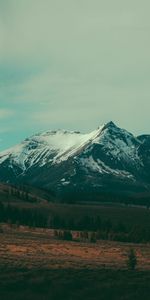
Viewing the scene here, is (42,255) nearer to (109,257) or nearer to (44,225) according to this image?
(109,257)

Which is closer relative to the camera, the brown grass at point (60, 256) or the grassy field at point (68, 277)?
the grassy field at point (68, 277)

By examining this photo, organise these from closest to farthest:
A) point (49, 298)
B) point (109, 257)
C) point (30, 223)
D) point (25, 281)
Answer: point (49, 298)
point (25, 281)
point (109, 257)
point (30, 223)

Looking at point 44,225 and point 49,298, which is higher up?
point 44,225

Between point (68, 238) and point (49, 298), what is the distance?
77.6 metres

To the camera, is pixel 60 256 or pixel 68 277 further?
pixel 60 256

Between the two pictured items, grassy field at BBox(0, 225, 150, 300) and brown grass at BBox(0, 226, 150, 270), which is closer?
grassy field at BBox(0, 225, 150, 300)

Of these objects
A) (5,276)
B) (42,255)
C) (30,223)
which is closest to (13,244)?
(42,255)

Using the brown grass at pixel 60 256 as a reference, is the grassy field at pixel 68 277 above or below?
below

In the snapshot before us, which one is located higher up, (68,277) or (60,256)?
(60,256)

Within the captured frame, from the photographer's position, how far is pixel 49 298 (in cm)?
6569

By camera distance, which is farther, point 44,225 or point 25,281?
A: point 44,225

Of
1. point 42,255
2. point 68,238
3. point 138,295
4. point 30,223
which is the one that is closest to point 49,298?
point 138,295

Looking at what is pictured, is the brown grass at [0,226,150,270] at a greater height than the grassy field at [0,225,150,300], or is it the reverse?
the brown grass at [0,226,150,270]

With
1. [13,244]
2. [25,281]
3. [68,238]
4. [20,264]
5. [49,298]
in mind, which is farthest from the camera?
[68,238]
